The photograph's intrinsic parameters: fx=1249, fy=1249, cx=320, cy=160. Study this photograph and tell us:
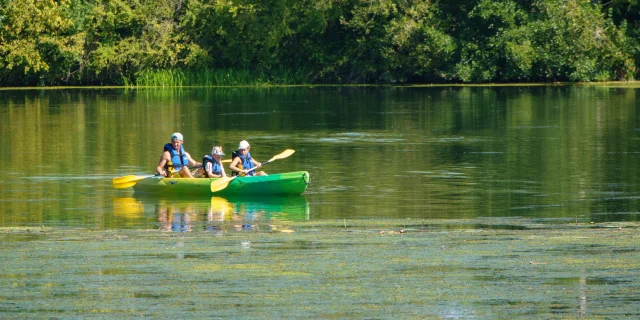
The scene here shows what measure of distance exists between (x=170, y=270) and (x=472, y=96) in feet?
149

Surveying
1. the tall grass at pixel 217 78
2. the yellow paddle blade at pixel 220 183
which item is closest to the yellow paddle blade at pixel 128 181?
the yellow paddle blade at pixel 220 183

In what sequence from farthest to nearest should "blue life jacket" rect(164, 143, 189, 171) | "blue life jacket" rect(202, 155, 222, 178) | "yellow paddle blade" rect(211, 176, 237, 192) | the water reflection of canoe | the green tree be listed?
the green tree, "blue life jacket" rect(164, 143, 189, 171), "blue life jacket" rect(202, 155, 222, 178), "yellow paddle blade" rect(211, 176, 237, 192), the water reflection of canoe

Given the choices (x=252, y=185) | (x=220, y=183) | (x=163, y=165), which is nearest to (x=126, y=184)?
(x=163, y=165)

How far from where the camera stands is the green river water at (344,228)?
37.7ft

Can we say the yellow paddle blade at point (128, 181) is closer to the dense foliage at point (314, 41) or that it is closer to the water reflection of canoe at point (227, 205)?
the water reflection of canoe at point (227, 205)

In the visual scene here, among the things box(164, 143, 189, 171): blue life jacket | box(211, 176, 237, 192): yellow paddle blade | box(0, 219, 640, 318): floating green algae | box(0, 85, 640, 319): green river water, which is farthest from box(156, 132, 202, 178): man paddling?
box(0, 219, 640, 318): floating green algae

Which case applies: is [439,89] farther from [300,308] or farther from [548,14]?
[300,308]

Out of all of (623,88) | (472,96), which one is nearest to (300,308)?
(472,96)

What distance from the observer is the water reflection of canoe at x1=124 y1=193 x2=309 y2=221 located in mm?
18438

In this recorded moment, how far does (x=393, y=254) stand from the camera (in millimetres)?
13883

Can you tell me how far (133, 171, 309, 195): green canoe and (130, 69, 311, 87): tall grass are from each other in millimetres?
53904

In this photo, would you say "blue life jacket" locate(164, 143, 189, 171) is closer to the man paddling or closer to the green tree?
the man paddling

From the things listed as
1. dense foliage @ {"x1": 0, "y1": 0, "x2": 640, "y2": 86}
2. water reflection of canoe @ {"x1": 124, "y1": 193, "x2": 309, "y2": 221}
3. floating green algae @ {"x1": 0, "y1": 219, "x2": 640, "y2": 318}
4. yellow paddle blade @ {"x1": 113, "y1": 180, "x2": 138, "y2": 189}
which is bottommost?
floating green algae @ {"x1": 0, "y1": 219, "x2": 640, "y2": 318}

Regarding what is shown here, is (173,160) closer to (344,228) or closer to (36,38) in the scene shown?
(344,228)
